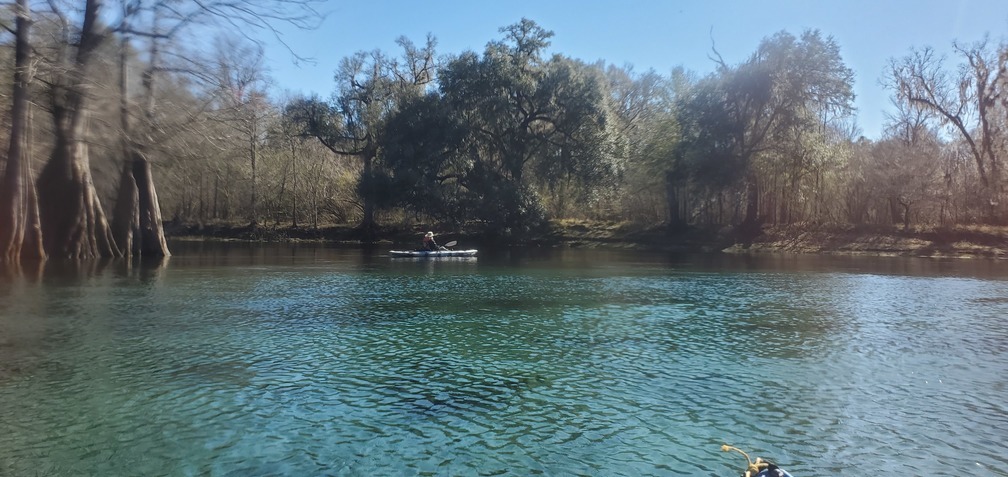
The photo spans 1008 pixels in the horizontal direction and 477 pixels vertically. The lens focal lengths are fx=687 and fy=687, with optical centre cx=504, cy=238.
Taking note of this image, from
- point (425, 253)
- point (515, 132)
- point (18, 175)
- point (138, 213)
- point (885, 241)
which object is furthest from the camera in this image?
point (515, 132)

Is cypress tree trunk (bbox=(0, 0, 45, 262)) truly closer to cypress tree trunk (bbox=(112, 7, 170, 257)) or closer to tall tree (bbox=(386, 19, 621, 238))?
cypress tree trunk (bbox=(112, 7, 170, 257))

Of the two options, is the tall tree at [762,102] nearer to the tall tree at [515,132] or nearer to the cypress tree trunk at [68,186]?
the tall tree at [515,132]

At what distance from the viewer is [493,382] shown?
37.0 feet

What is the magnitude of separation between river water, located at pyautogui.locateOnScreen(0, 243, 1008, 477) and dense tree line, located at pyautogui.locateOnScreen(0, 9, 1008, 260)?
1092 cm

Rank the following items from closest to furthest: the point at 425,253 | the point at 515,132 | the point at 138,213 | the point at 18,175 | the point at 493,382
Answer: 1. the point at 493,382
2. the point at 18,175
3. the point at 138,213
4. the point at 425,253
5. the point at 515,132

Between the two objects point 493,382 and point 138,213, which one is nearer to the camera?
→ point 493,382

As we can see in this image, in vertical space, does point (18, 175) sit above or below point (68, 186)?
above

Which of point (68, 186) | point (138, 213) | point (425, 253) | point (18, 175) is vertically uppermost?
point (18, 175)

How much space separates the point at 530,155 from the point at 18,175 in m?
35.0

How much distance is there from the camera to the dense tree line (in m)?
32.7

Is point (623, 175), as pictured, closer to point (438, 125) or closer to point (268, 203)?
point (438, 125)

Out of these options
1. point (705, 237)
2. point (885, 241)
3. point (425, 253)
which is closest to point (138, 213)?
point (425, 253)

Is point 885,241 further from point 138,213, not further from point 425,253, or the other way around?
point 138,213

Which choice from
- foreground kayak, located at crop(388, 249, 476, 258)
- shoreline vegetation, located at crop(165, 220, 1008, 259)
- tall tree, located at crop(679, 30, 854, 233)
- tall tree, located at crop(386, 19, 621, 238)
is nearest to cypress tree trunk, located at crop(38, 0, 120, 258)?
foreground kayak, located at crop(388, 249, 476, 258)
